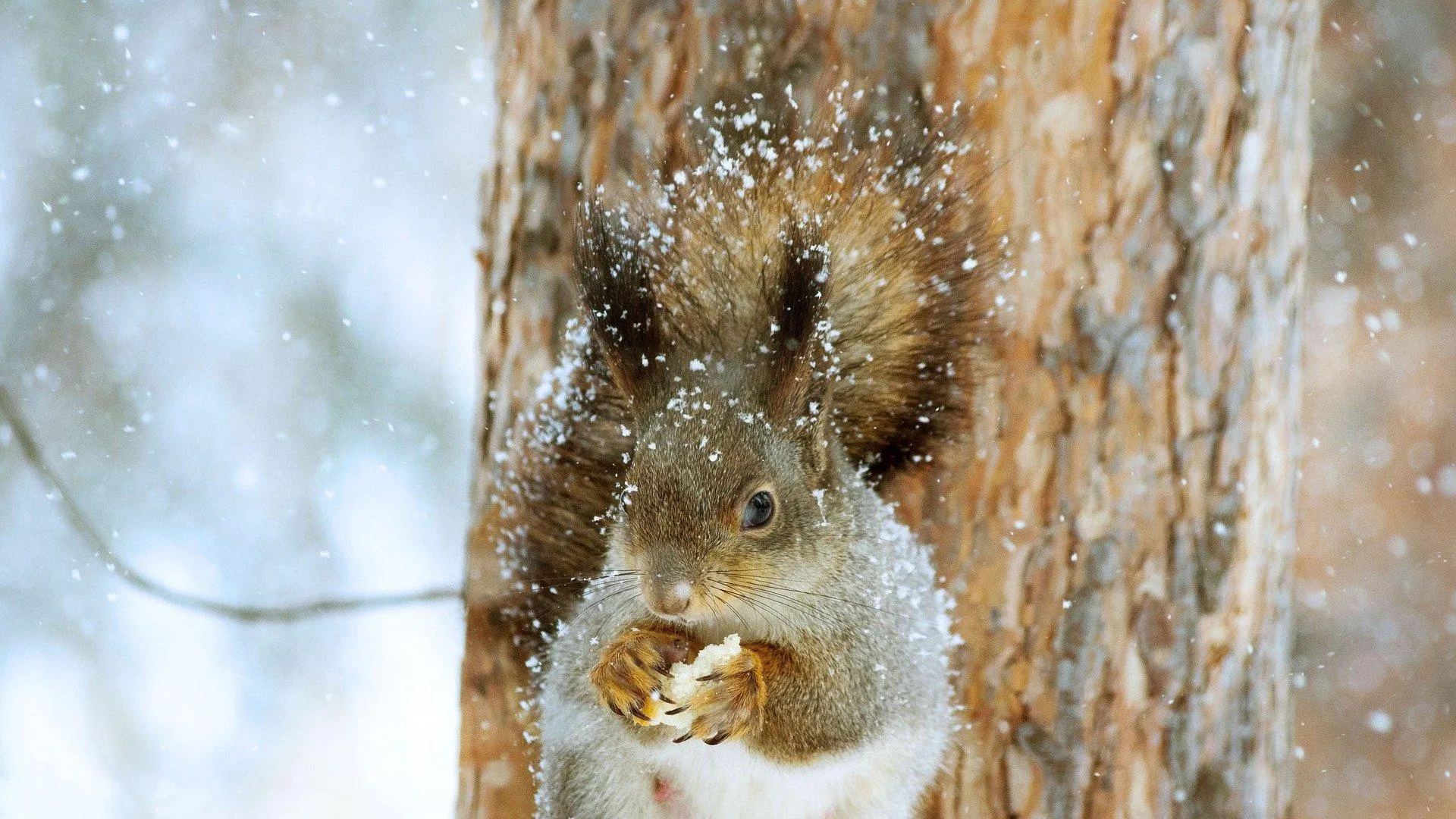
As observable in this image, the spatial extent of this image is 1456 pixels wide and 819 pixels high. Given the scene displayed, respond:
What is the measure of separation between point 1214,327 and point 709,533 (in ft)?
1.55

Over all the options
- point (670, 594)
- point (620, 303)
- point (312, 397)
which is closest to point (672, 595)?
point (670, 594)

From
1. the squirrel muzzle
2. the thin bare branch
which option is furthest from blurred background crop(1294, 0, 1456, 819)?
the thin bare branch

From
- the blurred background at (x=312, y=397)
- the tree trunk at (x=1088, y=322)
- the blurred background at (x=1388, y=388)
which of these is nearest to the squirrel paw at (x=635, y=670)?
the tree trunk at (x=1088, y=322)

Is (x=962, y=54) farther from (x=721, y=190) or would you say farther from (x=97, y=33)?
(x=97, y=33)

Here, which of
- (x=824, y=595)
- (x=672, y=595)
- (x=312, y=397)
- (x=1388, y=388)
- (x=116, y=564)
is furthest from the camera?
(x=312, y=397)

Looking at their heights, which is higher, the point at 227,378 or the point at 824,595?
the point at 227,378

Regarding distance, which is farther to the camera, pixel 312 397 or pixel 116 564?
pixel 312 397

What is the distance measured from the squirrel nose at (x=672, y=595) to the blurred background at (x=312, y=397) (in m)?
0.80

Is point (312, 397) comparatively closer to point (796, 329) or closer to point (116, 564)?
point (116, 564)

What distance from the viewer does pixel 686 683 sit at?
790 millimetres

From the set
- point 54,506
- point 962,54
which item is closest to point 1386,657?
point 962,54

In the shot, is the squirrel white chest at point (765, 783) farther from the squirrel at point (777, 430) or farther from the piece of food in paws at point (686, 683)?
the piece of food in paws at point (686, 683)

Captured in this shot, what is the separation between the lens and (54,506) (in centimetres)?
161

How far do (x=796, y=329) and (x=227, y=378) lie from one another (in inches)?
49.2
